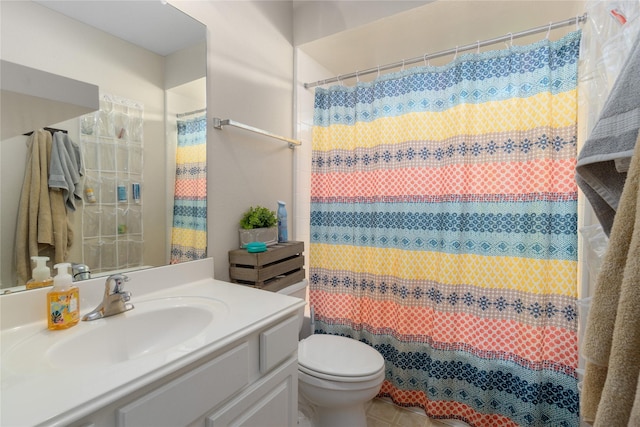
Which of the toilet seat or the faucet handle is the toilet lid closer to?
the toilet seat

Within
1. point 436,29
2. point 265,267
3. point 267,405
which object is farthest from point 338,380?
point 436,29

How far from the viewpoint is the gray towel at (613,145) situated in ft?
1.69

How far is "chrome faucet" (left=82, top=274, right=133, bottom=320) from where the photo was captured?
91cm

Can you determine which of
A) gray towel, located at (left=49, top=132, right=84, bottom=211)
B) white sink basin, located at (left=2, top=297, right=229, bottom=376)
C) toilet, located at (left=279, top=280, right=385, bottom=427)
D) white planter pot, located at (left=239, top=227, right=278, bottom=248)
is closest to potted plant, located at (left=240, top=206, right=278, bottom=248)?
white planter pot, located at (left=239, top=227, right=278, bottom=248)

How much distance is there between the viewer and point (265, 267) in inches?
57.4

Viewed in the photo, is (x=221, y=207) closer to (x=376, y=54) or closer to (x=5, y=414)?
(x=5, y=414)

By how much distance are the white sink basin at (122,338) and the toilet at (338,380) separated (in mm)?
590

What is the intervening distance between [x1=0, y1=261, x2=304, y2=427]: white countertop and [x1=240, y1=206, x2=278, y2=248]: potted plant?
1.35 ft

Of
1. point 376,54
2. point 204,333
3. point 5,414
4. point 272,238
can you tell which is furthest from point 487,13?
point 5,414

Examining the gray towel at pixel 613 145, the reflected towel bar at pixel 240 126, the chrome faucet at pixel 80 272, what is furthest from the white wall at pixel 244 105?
the gray towel at pixel 613 145

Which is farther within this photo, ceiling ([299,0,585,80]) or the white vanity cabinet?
ceiling ([299,0,585,80])

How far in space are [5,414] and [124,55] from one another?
1077 millimetres

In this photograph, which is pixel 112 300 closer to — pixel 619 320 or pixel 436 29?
pixel 619 320

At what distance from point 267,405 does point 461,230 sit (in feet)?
3.93
